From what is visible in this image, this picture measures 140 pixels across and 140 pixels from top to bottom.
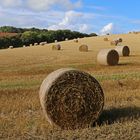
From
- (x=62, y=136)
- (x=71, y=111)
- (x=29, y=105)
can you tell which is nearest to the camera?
(x=62, y=136)

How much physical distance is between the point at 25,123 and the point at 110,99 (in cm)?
377

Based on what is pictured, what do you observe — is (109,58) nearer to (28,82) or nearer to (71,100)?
(28,82)

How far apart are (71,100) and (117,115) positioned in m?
1.50

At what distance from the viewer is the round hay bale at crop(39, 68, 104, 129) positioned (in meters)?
10.4

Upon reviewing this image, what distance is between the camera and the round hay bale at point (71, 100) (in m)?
10.4

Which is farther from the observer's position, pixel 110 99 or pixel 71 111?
pixel 110 99

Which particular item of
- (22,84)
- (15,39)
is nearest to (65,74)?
(22,84)

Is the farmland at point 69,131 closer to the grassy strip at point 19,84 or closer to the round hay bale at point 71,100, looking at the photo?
the grassy strip at point 19,84

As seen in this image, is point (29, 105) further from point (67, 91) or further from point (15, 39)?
point (15, 39)

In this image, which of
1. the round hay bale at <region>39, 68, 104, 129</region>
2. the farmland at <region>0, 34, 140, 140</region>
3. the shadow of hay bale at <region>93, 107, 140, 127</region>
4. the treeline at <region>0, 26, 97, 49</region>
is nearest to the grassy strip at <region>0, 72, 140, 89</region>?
the farmland at <region>0, 34, 140, 140</region>

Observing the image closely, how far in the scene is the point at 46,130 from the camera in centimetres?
1008

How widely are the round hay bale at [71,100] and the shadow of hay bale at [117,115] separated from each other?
34 cm

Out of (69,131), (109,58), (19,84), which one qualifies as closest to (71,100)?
(69,131)

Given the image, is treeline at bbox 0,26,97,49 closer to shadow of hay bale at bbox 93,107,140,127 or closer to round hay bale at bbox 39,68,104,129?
shadow of hay bale at bbox 93,107,140,127
